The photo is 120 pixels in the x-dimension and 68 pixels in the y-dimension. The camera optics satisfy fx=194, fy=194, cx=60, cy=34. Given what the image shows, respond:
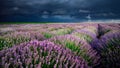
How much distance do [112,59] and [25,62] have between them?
2709 mm

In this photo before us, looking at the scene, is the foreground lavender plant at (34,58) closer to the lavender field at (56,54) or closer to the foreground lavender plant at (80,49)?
the lavender field at (56,54)

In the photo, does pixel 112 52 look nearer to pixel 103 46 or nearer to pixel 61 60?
pixel 103 46

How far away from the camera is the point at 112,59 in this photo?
14.9 feet

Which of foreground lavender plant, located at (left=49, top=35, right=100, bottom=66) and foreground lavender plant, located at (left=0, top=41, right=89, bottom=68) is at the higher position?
foreground lavender plant, located at (left=0, top=41, right=89, bottom=68)

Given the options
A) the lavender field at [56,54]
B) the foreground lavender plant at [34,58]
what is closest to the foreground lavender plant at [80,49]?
the lavender field at [56,54]

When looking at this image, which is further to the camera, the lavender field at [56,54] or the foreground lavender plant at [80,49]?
the foreground lavender plant at [80,49]

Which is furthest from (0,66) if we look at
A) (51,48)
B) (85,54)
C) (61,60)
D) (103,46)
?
(103,46)

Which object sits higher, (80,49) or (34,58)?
(34,58)

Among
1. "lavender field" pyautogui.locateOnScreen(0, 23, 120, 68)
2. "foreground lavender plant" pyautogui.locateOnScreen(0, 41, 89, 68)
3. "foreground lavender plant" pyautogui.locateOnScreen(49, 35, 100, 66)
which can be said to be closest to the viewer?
"foreground lavender plant" pyautogui.locateOnScreen(0, 41, 89, 68)

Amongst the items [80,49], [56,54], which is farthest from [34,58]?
[80,49]

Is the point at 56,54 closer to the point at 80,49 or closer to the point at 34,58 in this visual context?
the point at 34,58

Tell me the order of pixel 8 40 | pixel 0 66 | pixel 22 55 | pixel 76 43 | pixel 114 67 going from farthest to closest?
pixel 8 40 → pixel 76 43 → pixel 114 67 → pixel 22 55 → pixel 0 66

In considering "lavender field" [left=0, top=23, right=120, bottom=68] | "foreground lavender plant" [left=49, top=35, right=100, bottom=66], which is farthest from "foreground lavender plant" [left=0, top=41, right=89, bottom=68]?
"foreground lavender plant" [left=49, top=35, right=100, bottom=66]

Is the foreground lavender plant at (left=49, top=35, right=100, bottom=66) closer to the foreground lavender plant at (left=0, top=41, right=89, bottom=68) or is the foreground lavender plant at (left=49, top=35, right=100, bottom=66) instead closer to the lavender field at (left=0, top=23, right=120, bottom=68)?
the lavender field at (left=0, top=23, right=120, bottom=68)
